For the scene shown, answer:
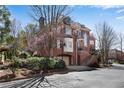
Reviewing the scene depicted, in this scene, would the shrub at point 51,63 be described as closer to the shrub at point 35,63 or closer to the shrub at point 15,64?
the shrub at point 35,63

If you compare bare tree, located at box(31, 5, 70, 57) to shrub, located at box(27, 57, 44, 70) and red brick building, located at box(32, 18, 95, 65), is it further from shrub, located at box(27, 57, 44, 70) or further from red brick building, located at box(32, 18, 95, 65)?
shrub, located at box(27, 57, 44, 70)

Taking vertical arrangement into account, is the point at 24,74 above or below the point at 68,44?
below

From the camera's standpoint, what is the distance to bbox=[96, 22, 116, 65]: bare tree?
8062mm

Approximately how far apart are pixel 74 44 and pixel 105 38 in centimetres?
64

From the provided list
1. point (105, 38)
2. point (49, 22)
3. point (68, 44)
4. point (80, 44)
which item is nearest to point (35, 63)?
point (68, 44)

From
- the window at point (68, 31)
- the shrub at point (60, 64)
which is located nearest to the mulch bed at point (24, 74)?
the shrub at point (60, 64)

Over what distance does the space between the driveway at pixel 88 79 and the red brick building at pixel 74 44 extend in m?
0.31

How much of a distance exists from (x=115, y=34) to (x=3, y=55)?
88.1 inches

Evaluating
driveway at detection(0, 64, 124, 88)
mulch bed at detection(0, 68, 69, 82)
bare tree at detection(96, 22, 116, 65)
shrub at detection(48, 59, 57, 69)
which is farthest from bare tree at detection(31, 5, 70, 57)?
bare tree at detection(96, 22, 116, 65)

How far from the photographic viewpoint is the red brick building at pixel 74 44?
815cm

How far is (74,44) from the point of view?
826 cm

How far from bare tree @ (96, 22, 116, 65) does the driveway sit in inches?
10.7

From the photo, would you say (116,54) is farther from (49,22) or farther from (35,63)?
(35,63)

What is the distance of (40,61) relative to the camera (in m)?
8.21
